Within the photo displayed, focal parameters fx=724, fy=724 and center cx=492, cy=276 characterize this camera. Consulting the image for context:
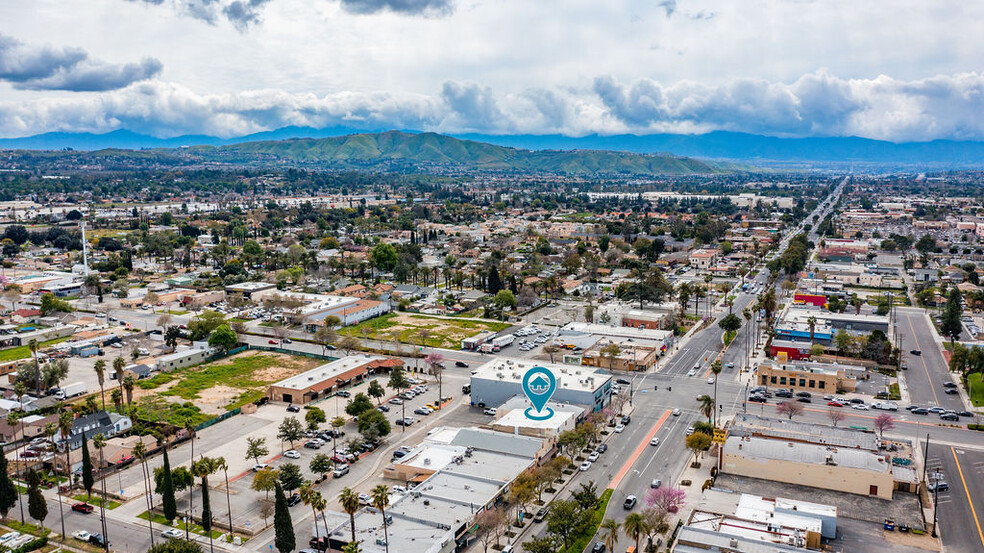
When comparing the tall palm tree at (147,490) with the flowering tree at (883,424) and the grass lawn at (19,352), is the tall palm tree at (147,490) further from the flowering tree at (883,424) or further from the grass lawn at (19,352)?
the flowering tree at (883,424)

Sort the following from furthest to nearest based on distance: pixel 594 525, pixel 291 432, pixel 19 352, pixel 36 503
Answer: pixel 19 352
pixel 291 432
pixel 36 503
pixel 594 525

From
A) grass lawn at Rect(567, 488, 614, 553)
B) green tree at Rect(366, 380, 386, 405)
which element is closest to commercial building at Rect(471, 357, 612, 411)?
green tree at Rect(366, 380, 386, 405)

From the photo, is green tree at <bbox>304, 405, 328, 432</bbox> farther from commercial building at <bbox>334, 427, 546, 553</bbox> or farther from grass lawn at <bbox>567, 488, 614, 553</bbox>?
grass lawn at <bbox>567, 488, 614, 553</bbox>

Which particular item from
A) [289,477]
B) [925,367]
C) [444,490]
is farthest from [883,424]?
[289,477]

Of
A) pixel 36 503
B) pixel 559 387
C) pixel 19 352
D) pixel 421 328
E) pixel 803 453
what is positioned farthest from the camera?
pixel 421 328

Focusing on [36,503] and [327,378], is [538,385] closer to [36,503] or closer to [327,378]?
[327,378]

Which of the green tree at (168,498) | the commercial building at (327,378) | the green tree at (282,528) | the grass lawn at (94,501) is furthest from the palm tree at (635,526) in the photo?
the commercial building at (327,378)

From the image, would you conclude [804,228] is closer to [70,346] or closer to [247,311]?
[247,311]
